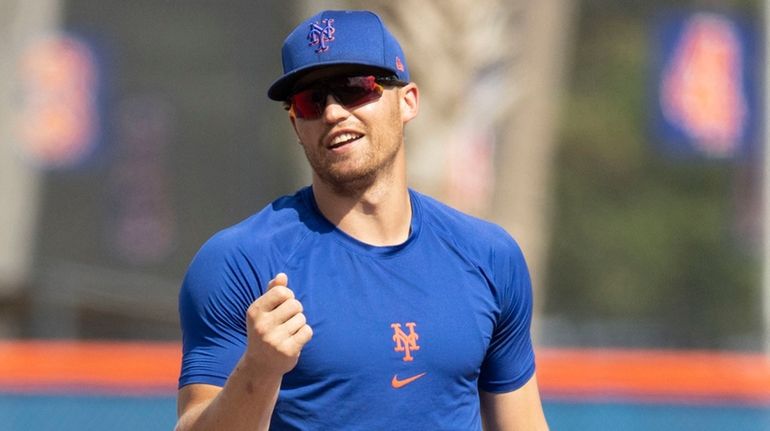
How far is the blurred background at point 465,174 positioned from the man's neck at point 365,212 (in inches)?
197

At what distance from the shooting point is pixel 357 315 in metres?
3.62

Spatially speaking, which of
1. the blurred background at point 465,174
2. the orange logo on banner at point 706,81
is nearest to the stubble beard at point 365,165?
Answer: the blurred background at point 465,174

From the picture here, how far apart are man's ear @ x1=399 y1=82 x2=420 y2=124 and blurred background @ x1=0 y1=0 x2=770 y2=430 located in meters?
4.98

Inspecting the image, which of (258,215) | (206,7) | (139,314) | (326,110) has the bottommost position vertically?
(139,314)

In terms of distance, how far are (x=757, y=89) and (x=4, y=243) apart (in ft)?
33.3

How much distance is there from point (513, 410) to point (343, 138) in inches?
36.1

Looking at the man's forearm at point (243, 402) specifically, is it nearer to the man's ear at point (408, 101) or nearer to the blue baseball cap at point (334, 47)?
the blue baseball cap at point (334, 47)

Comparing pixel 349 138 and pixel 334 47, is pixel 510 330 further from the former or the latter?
pixel 334 47

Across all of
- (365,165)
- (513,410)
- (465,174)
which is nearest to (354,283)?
(365,165)

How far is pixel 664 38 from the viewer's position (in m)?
17.6

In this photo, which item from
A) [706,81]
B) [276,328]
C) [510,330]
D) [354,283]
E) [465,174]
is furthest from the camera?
[706,81]

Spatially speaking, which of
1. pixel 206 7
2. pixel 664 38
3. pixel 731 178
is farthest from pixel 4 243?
pixel 731 178

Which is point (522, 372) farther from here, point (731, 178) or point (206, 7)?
point (731, 178)

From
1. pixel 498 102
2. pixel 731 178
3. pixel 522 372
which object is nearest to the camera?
pixel 522 372
